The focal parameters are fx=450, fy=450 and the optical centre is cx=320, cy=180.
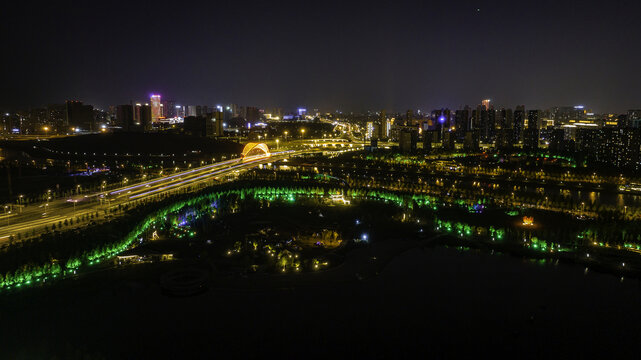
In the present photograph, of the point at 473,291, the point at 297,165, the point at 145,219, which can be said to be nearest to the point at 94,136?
the point at 297,165

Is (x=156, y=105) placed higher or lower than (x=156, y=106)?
higher

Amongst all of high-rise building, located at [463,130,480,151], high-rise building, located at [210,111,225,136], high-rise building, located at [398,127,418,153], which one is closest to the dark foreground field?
high-rise building, located at [398,127,418,153]

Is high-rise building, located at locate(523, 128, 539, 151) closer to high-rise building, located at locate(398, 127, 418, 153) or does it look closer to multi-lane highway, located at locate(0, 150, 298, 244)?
high-rise building, located at locate(398, 127, 418, 153)

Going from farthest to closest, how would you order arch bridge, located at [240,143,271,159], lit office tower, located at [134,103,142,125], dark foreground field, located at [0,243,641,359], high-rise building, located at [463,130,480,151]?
lit office tower, located at [134,103,142,125] → high-rise building, located at [463,130,480,151] → arch bridge, located at [240,143,271,159] → dark foreground field, located at [0,243,641,359]

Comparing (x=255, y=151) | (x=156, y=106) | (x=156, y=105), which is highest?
(x=156, y=105)

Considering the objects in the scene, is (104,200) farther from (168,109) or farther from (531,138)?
(168,109)

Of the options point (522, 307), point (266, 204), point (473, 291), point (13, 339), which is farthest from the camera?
point (266, 204)

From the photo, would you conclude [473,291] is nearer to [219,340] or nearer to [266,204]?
[219,340]

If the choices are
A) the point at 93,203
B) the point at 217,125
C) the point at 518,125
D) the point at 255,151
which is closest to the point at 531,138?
the point at 518,125
